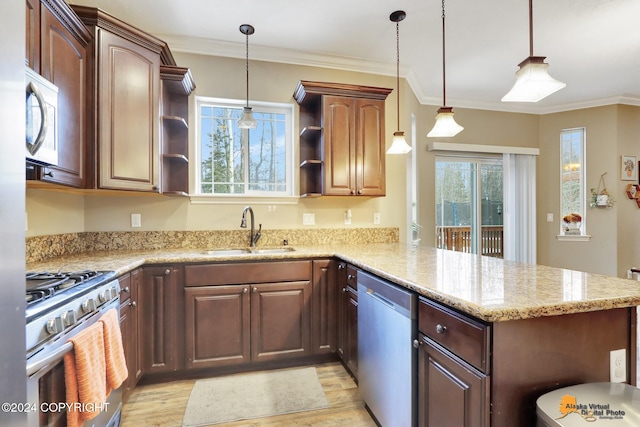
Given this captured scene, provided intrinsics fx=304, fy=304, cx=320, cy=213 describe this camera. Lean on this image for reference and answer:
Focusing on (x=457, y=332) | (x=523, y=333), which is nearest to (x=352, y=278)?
(x=457, y=332)

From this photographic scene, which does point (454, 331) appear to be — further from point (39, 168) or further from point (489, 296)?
point (39, 168)

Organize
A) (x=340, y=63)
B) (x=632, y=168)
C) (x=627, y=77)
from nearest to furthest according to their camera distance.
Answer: (x=340, y=63) < (x=627, y=77) < (x=632, y=168)

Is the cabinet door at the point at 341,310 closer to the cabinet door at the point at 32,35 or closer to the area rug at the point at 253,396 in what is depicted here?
the area rug at the point at 253,396

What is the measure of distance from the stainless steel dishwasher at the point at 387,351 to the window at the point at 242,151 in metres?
1.63

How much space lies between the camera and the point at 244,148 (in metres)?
3.09

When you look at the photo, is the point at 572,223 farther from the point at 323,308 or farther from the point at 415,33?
the point at 323,308

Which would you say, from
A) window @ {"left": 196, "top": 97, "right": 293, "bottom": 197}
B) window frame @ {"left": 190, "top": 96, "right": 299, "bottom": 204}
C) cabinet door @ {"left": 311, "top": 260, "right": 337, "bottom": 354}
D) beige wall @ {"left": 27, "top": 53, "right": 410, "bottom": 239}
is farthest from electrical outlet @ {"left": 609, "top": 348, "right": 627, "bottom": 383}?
window @ {"left": 196, "top": 97, "right": 293, "bottom": 197}

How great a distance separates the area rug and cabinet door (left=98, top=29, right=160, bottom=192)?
154 centimetres

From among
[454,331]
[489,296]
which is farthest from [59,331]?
[489,296]

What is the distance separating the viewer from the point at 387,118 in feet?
10.8

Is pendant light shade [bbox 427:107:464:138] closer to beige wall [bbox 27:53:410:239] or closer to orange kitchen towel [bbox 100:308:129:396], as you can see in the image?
beige wall [bbox 27:53:410:239]

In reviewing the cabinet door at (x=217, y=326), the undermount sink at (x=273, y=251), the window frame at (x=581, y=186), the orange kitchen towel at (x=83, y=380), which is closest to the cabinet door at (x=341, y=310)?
the undermount sink at (x=273, y=251)

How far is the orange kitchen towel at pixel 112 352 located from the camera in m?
1.37

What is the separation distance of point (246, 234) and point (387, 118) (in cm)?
194
